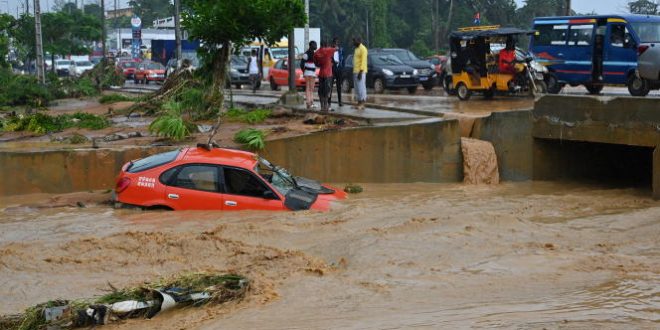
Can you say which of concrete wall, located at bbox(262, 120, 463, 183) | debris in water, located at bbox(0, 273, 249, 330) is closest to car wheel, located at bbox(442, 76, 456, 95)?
concrete wall, located at bbox(262, 120, 463, 183)

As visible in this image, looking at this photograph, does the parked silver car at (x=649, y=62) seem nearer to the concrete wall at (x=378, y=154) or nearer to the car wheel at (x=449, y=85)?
the concrete wall at (x=378, y=154)

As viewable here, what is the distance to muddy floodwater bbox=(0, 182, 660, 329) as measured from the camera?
7879 mm

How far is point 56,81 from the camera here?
34.8m

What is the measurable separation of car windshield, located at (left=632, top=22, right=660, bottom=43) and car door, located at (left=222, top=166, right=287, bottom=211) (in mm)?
13553

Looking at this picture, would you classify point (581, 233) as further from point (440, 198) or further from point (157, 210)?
point (157, 210)

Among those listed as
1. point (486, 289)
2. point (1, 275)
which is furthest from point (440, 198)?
point (1, 275)

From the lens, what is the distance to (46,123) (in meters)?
19.6

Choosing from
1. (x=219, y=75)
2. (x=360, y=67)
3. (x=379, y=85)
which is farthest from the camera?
(x=379, y=85)

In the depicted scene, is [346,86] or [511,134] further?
[346,86]

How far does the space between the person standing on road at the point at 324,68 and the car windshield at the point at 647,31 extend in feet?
27.4

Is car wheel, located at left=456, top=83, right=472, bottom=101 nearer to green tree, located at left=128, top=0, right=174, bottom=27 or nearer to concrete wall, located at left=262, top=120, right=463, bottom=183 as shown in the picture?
concrete wall, located at left=262, top=120, right=463, bottom=183

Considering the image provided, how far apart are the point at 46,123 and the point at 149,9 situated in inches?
3194

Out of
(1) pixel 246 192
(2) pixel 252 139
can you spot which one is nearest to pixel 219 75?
(2) pixel 252 139

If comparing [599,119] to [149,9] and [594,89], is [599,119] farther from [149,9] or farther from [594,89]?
[149,9]
